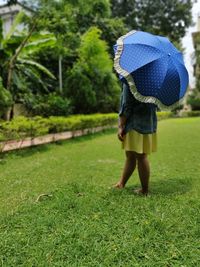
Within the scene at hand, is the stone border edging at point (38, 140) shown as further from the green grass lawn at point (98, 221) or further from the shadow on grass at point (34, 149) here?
the green grass lawn at point (98, 221)

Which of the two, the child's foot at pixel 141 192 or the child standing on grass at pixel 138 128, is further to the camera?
the child's foot at pixel 141 192

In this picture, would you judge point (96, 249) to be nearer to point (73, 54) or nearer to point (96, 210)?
point (96, 210)

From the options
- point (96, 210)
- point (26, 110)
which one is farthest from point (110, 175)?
point (26, 110)

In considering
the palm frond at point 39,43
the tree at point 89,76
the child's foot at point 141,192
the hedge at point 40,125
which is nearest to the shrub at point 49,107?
the hedge at point 40,125

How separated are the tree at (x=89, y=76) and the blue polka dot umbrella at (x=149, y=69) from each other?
390 inches

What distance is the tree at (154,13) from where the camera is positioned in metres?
28.3

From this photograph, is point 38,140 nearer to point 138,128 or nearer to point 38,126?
point 38,126

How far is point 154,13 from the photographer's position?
28.8m

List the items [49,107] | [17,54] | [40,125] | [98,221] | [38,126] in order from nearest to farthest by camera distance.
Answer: [98,221]
[38,126]
[40,125]
[17,54]
[49,107]

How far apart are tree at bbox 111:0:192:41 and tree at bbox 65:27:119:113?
14644 millimetres

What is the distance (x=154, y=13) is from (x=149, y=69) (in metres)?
27.2

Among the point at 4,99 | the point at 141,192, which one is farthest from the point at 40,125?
the point at 141,192

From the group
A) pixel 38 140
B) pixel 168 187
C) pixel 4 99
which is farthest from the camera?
pixel 38 140

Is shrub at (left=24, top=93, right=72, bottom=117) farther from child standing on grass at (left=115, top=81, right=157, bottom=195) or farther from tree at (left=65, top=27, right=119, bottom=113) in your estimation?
child standing on grass at (left=115, top=81, right=157, bottom=195)
